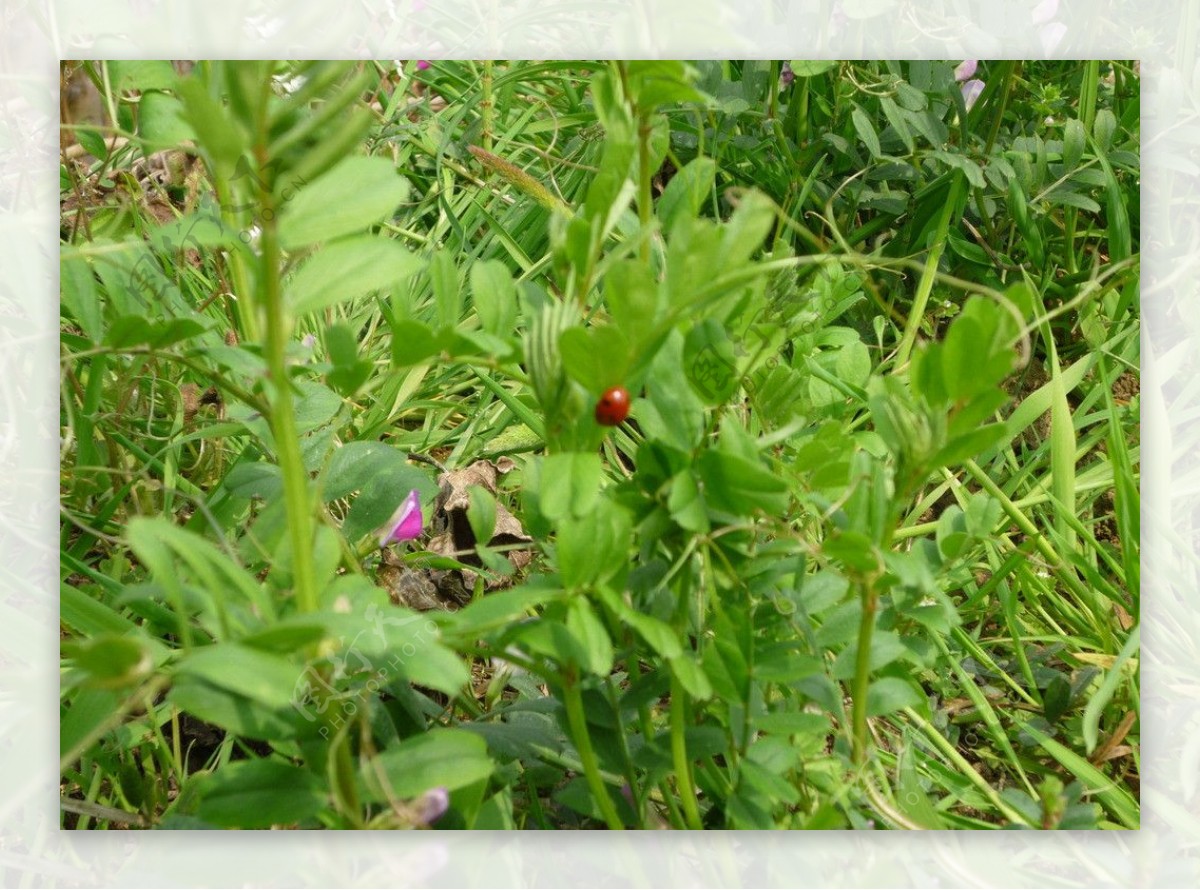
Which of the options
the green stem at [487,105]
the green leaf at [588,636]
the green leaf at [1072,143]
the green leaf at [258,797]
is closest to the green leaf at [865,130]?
the green leaf at [1072,143]

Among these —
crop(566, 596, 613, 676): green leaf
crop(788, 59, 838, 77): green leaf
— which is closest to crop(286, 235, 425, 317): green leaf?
crop(566, 596, 613, 676): green leaf

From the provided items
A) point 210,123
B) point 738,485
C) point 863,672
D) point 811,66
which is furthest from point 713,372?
point 811,66

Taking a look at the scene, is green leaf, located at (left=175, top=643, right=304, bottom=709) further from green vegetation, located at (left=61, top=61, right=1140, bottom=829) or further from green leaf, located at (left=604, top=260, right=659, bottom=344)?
green leaf, located at (left=604, top=260, right=659, bottom=344)

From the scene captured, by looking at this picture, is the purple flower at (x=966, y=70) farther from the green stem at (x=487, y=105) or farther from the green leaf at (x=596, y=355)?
the green leaf at (x=596, y=355)

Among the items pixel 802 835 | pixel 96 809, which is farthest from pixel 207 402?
pixel 802 835

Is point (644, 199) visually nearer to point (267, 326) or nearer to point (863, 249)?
point (267, 326)

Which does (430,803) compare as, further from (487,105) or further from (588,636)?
(487,105)

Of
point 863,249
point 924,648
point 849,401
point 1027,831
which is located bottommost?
point 1027,831
